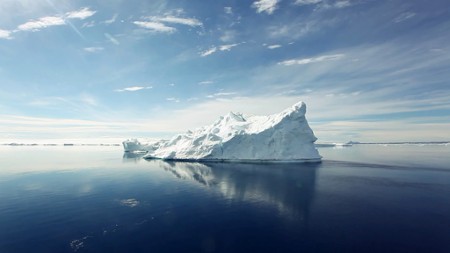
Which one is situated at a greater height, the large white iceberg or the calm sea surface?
the large white iceberg

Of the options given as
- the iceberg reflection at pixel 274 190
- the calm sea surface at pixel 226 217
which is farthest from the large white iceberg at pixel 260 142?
the calm sea surface at pixel 226 217

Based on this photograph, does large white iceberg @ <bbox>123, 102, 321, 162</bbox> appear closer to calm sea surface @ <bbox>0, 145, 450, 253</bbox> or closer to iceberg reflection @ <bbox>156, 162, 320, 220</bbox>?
iceberg reflection @ <bbox>156, 162, 320, 220</bbox>

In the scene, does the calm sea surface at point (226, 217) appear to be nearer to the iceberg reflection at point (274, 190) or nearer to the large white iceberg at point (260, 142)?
the iceberg reflection at point (274, 190)

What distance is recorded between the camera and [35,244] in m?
18.2

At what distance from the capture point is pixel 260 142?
71.3 metres

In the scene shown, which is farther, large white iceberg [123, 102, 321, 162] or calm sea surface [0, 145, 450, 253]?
large white iceberg [123, 102, 321, 162]

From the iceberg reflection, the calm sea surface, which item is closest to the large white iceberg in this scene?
the iceberg reflection

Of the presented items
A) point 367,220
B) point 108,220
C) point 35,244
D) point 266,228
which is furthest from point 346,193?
point 35,244

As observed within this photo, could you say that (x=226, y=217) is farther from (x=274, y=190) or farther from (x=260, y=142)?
(x=260, y=142)

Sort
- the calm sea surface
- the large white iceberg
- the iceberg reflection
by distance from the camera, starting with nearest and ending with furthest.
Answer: the calm sea surface, the iceberg reflection, the large white iceberg

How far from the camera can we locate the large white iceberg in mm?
69312

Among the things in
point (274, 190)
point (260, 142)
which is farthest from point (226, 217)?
point (260, 142)

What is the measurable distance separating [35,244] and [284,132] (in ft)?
191

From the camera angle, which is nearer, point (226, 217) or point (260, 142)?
point (226, 217)
